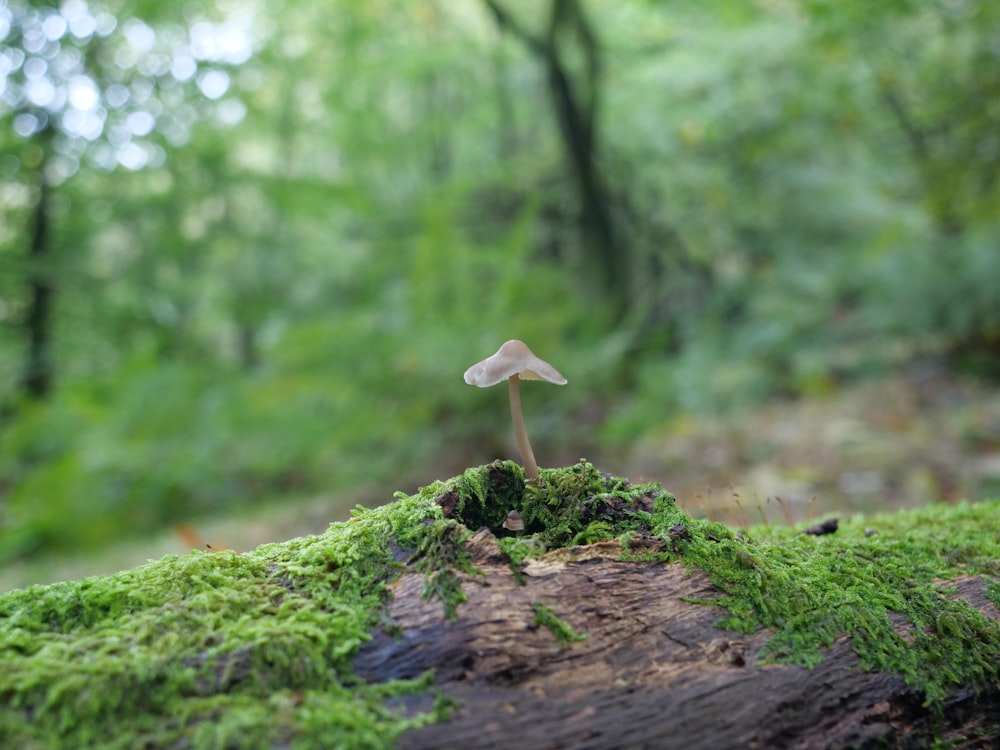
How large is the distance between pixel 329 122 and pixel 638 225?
17.8 ft

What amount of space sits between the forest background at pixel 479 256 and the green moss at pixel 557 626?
2.92 m

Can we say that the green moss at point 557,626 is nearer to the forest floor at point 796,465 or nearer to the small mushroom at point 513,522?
the small mushroom at point 513,522

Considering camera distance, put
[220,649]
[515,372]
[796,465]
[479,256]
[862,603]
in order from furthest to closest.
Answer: [479,256]
[796,465]
[515,372]
[862,603]
[220,649]

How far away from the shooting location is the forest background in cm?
581

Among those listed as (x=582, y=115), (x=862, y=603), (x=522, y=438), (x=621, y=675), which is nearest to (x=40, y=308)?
(x=582, y=115)

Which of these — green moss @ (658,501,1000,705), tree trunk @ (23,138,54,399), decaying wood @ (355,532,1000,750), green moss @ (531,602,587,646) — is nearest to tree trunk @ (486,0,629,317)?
tree trunk @ (23,138,54,399)

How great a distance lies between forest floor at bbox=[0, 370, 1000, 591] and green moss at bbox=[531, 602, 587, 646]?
305cm

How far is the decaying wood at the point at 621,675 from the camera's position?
1.19 metres

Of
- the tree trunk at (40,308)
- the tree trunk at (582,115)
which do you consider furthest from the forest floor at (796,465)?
the tree trunk at (40,308)

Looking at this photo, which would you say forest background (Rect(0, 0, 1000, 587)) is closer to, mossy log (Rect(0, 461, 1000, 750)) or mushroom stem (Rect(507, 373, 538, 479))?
mossy log (Rect(0, 461, 1000, 750))

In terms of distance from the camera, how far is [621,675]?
1.28 metres

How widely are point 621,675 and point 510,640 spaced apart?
0.22 metres

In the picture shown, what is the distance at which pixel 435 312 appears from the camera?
19.9 ft

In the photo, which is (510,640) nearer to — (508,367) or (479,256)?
(508,367)
